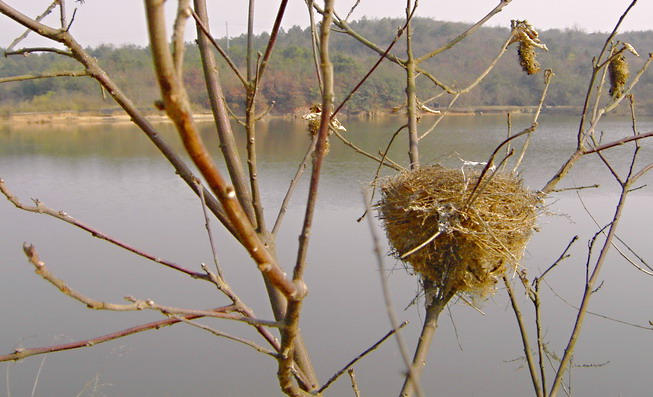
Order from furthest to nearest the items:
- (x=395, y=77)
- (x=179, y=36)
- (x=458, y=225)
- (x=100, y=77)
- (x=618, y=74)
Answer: (x=395, y=77) < (x=618, y=74) < (x=458, y=225) < (x=100, y=77) < (x=179, y=36)

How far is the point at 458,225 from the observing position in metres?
1.29

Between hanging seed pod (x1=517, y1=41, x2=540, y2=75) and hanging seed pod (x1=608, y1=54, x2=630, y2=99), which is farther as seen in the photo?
hanging seed pod (x1=517, y1=41, x2=540, y2=75)

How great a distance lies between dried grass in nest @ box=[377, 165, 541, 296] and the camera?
1322 millimetres

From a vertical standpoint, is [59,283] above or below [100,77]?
below

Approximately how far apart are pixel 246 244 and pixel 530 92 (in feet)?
37.4

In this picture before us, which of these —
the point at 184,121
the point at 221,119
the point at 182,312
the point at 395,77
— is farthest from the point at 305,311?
the point at 395,77

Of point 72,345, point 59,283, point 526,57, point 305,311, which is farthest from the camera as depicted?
point 305,311

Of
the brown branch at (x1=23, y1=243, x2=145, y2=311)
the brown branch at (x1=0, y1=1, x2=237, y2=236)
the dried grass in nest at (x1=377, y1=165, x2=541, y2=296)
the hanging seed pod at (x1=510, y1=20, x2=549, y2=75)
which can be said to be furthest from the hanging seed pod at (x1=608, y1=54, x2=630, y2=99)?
the brown branch at (x1=23, y1=243, x2=145, y2=311)

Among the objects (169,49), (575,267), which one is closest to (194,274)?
Answer: (169,49)

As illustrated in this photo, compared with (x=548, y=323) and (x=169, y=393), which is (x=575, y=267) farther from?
(x=169, y=393)

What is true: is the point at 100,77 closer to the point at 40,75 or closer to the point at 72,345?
the point at 40,75

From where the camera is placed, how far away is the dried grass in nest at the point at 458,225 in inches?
52.1

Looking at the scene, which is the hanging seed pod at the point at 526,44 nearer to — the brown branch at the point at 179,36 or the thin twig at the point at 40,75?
the thin twig at the point at 40,75

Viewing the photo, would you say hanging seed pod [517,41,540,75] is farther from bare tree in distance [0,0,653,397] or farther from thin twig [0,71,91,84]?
thin twig [0,71,91,84]
